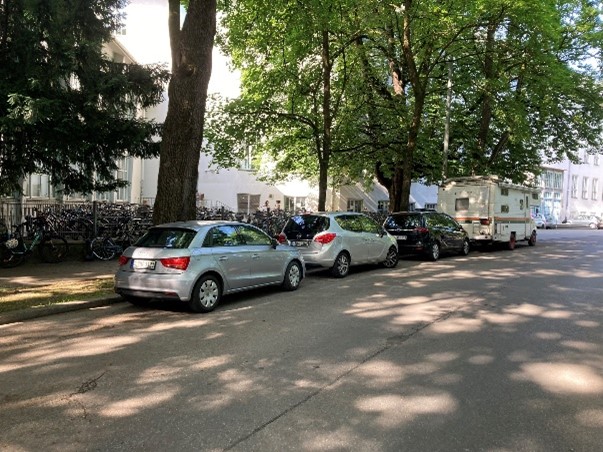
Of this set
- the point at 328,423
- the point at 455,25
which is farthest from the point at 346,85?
the point at 328,423

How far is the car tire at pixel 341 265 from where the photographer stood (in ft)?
41.0

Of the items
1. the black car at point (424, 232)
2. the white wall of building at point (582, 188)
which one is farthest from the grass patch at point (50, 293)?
the white wall of building at point (582, 188)

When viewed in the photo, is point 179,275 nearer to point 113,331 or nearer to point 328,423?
point 113,331

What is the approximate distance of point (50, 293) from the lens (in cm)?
932

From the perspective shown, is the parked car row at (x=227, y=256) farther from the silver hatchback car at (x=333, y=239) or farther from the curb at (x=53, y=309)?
the curb at (x=53, y=309)

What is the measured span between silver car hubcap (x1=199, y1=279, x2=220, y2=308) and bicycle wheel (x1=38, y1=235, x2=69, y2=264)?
6695 mm

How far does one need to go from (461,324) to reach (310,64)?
48.0ft

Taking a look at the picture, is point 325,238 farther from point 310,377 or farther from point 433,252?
point 310,377

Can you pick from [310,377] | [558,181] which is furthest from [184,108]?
[558,181]

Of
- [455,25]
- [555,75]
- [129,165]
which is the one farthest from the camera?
[129,165]

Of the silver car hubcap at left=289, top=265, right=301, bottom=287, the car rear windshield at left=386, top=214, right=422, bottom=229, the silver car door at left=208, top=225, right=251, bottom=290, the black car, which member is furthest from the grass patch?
the car rear windshield at left=386, top=214, right=422, bottom=229

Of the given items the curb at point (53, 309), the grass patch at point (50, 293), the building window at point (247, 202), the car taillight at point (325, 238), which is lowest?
the curb at point (53, 309)

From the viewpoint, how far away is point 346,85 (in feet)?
71.8

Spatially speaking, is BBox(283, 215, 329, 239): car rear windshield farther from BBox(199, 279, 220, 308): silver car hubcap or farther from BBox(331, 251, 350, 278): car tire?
BBox(199, 279, 220, 308): silver car hubcap
